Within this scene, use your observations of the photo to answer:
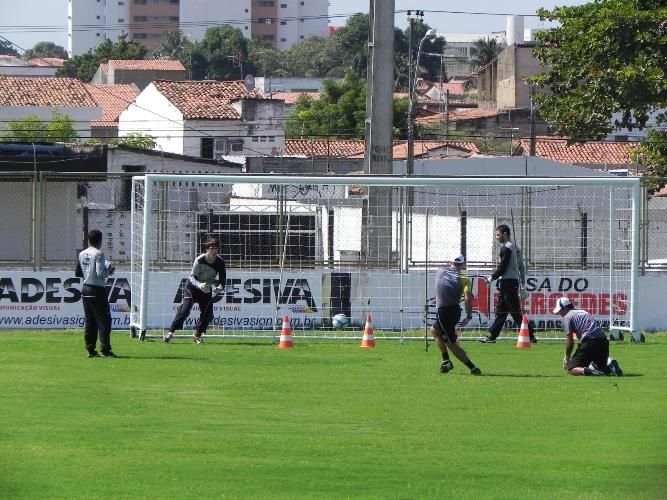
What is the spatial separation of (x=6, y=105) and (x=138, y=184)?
2028 inches

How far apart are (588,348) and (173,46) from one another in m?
147

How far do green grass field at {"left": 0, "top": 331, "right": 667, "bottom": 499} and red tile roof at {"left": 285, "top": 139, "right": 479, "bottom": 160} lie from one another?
43970 millimetres

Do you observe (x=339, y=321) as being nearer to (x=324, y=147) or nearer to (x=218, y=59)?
(x=324, y=147)

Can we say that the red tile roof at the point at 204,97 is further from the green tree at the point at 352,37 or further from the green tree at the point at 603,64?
the green tree at the point at 352,37

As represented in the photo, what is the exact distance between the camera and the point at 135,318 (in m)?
20.7

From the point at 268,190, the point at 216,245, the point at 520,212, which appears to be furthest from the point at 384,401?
the point at 268,190

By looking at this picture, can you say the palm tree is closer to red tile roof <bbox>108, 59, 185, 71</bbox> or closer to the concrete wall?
red tile roof <bbox>108, 59, 185, 71</bbox>

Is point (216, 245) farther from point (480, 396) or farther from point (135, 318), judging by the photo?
point (480, 396)

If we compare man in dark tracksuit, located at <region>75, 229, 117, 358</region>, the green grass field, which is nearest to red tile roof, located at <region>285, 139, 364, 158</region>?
man in dark tracksuit, located at <region>75, 229, 117, 358</region>

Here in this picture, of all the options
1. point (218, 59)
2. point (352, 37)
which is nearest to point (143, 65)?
point (218, 59)

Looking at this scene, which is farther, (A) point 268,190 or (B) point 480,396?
(A) point 268,190

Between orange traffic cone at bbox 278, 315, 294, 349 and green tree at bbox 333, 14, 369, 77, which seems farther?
green tree at bbox 333, 14, 369, 77

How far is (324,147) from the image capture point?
2675 inches

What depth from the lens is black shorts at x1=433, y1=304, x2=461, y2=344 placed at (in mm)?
15383
